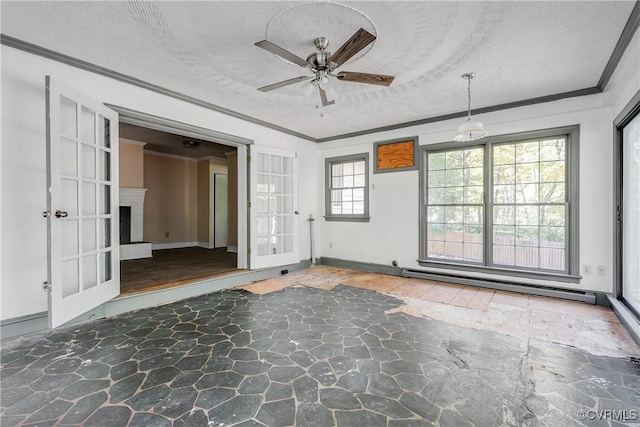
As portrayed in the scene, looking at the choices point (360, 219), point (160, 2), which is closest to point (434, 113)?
point (360, 219)

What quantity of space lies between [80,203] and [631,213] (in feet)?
19.1

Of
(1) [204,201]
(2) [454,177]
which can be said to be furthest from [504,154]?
(1) [204,201]

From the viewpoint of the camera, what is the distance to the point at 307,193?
19.8ft

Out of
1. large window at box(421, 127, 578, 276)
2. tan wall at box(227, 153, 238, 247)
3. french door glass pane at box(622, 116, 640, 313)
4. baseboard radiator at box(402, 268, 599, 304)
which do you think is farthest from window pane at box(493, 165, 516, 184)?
tan wall at box(227, 153, 238, 247)

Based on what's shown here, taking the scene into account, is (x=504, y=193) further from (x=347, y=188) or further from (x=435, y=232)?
(x=347, y=188)

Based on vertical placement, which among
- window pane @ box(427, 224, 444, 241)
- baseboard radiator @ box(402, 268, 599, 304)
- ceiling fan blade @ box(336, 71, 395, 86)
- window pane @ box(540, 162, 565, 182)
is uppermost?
ceiling fan blade @ box(336, 71, 395, 86)

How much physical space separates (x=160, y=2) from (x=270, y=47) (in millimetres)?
861

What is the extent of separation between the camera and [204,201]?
27.5 feet

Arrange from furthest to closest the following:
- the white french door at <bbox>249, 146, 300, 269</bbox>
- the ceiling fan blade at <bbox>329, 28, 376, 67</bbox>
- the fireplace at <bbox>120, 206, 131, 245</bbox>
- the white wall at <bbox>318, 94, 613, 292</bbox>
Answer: the fireplace at <bbox>120, 206, 131, 245</bbox> → the white french door at <bbox>249, 146, 300, 269</bbox> → the white wall at <bbox>318, 94, 613, 292</bbox> → the ceiling fan blade at <bbox>329, 28, 376, 67</bbox>

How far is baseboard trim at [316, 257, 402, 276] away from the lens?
529 cm

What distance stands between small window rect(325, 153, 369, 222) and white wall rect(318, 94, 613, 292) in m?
0.13

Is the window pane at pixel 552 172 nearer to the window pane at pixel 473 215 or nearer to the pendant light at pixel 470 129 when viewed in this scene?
the window pane at pixel 473 215

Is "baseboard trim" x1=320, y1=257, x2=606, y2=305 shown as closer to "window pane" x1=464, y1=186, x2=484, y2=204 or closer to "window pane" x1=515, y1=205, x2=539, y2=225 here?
"window pane" x1=515, y1=205, x2=539, y2=225

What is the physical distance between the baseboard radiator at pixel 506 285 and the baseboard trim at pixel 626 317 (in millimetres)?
260
